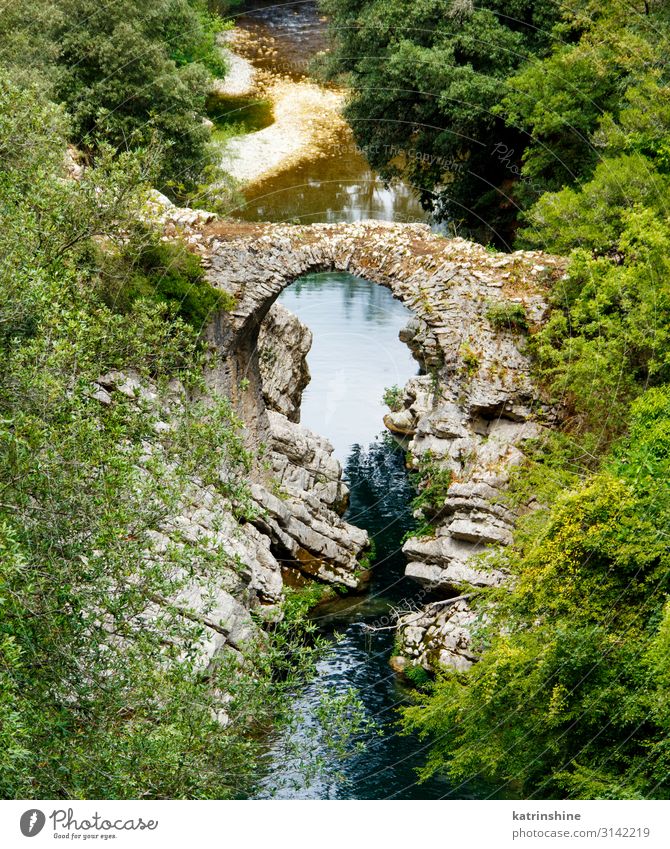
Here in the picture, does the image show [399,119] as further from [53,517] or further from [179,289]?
[53,517]

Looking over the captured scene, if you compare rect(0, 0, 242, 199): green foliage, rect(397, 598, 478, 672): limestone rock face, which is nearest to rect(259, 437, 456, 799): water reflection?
rect(397, 598, 478, 672): limestone rock face

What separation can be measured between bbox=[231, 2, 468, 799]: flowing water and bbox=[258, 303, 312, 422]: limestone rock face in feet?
10.1

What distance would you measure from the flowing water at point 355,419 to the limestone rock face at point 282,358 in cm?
309

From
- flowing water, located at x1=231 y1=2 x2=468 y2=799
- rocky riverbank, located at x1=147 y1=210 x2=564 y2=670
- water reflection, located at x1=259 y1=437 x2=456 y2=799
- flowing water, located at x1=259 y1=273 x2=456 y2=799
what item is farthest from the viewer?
rocky riverbank, located at x1=147 y1=210 x2=564 y2=670

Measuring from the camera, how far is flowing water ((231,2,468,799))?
2298 centimetres

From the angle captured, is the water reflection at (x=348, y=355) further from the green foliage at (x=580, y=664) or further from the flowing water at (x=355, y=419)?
the green foliage at (x=580, y=664)

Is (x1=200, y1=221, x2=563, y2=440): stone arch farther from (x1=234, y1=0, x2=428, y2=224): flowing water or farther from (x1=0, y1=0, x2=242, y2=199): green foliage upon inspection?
(x1=234, y1=0, x2=428, y2=224): flowing water

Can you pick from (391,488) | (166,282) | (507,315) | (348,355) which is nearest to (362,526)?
(391,488)

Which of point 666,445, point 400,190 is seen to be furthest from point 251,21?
point 666,445

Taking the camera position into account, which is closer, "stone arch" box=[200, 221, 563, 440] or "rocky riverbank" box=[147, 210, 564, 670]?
"rocky riverbank" box=[147, 210, 564, 670]

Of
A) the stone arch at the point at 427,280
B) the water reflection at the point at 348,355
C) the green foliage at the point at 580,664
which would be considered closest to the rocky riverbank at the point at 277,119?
the water reflection at the point at 348,355

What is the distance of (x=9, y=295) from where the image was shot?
1617cm

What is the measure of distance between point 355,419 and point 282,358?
6.03 m

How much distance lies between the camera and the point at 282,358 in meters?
37.8
